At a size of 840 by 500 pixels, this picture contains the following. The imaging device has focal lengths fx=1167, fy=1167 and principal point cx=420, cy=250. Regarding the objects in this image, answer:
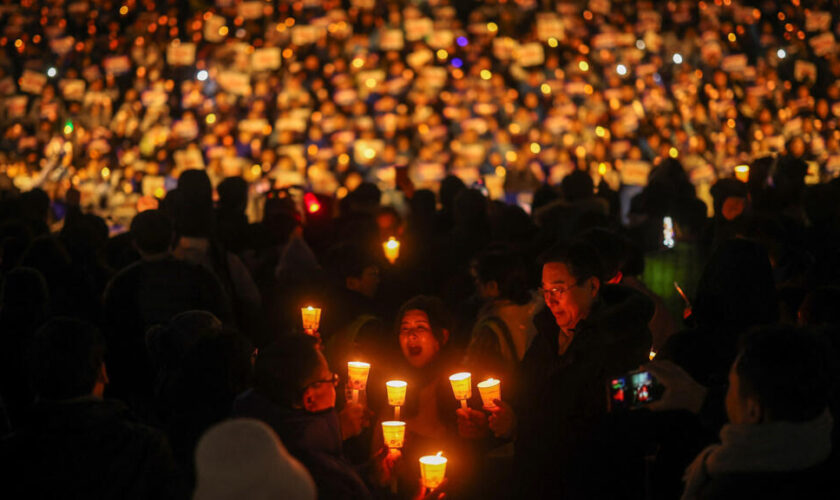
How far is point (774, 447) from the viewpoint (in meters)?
3.00

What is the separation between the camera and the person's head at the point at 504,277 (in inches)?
234

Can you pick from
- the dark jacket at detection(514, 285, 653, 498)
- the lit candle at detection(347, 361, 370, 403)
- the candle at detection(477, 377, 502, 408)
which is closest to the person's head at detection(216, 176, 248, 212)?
the lit candle at detection(347, 361, 370, 403)

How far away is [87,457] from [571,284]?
1.94 m

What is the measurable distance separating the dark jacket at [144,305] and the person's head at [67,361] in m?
1.97

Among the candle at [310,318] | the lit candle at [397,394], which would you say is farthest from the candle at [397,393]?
the candle at [310,318]

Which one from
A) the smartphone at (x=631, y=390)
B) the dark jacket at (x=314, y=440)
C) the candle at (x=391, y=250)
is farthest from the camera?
the candle at (x=391, y=250)

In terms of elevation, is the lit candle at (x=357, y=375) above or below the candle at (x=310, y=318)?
below

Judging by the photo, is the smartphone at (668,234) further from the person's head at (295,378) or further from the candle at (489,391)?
the person's head at (295,378)

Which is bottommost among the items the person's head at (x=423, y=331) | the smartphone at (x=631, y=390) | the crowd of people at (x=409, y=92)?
the smartphone at (x=631, y=390)

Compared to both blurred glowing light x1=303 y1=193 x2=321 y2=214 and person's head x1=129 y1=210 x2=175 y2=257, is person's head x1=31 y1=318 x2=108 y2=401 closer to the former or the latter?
person's head x1=129 y1=210 x2=175 y2=257

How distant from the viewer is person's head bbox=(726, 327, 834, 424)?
9.97ft

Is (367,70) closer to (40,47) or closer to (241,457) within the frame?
(40,47)

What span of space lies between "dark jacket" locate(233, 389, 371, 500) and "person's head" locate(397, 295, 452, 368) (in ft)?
4.48

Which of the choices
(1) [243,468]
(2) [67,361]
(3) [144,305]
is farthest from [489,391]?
(1) [243,468]
